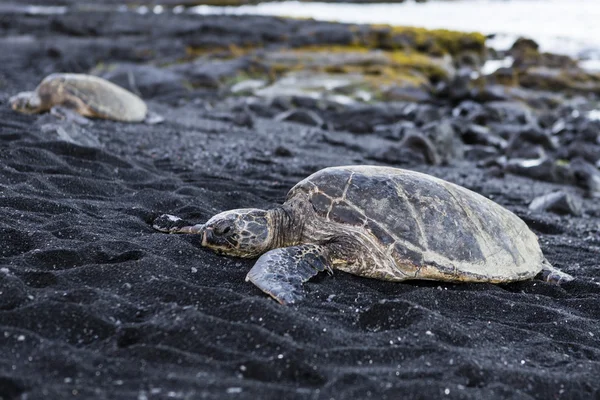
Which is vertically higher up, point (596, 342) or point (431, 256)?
point (431, 256)

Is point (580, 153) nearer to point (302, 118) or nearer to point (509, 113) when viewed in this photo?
point (509, 113)

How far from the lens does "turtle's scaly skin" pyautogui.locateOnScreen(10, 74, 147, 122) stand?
7.39 metres

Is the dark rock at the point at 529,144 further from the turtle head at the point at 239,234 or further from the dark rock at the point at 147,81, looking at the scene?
the turtle head at the point at 239,234

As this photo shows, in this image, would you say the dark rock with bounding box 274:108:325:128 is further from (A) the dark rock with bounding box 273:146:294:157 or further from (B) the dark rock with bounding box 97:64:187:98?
(A) the dark rock with bounding box 273:146:294:157

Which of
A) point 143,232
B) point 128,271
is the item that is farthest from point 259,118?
point 128,271

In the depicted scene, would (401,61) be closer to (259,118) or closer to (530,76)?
(530,76)

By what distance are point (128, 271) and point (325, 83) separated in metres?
11.3

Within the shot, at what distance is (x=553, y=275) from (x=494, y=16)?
1496 inches

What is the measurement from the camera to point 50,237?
341 cm

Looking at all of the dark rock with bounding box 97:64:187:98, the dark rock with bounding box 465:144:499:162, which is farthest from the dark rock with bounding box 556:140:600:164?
the dark rock with bounding box 97:64:187:98

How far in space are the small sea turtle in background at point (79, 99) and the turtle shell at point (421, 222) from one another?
4537 mm

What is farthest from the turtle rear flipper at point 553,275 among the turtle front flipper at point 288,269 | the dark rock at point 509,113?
the dark rock at point 509,113

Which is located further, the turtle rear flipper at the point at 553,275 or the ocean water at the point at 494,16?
the ocean water at the point at 494,16

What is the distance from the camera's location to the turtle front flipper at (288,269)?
10.0 ft
